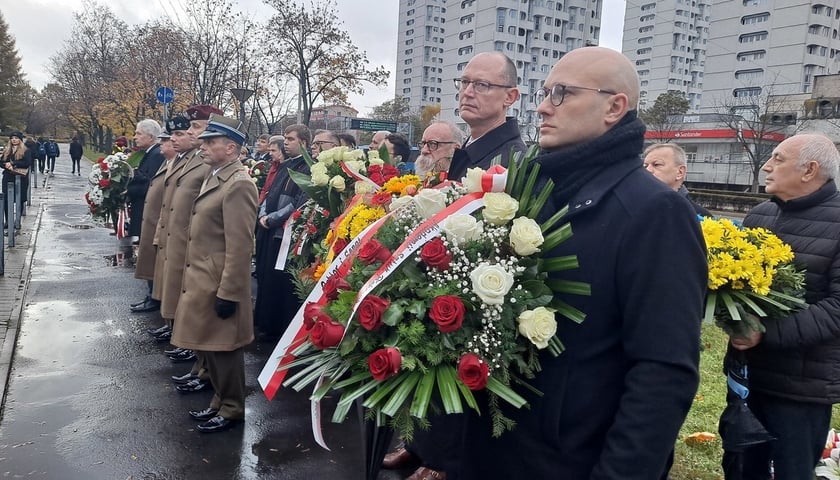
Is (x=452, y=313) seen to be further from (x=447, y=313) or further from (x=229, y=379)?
(x=229, y=379)

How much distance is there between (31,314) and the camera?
708 cm

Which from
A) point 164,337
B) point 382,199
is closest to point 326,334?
point 382,199

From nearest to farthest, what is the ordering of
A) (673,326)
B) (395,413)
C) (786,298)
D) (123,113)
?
(673,326) < (395,413) < (786,298) < (123,113)

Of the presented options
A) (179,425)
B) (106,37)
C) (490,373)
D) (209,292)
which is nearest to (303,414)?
(179,425)

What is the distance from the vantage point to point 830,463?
342cm

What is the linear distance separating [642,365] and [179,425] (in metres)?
3.83

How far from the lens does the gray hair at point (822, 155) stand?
2.89 m

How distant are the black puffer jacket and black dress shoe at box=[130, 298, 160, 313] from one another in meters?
6.82

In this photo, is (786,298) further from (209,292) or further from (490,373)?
(209,292)

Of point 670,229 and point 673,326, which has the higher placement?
point 670,229

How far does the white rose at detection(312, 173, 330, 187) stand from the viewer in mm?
4578

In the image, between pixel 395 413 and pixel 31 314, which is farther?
pixel 31 314

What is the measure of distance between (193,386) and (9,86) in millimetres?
79003

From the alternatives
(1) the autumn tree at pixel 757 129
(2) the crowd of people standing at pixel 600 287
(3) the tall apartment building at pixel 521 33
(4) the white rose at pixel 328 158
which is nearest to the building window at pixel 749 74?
(1) the autumn tree at pixel 757 129
